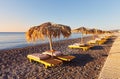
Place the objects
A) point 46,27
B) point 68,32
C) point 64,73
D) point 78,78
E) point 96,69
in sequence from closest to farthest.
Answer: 1. point 78,78
2. point 64,73
3. point 96,69
4. point 46,27
5. point 68,32

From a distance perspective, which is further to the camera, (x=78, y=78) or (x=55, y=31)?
(x=55, y=31)

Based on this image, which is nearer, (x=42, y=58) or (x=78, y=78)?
(x=78, y=78)

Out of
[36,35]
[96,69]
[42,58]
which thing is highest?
[36,35]

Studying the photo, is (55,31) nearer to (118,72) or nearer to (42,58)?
(42,58)

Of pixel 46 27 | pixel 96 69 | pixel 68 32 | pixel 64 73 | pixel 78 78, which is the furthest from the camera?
pixel 68 32

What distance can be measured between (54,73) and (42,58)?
5.13ft

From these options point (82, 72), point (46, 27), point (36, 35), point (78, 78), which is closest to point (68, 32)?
point (46, 27)

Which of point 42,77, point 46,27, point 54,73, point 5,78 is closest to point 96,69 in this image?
point 54,73

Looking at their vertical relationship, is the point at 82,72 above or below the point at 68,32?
below

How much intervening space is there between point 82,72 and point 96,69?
0.83 meters

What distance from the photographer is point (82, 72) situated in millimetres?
5930

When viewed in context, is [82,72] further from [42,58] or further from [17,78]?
[17,78]

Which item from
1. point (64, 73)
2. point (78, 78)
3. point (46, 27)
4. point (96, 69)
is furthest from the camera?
point (46, 27)

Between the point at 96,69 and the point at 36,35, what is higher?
the point at 36,35
